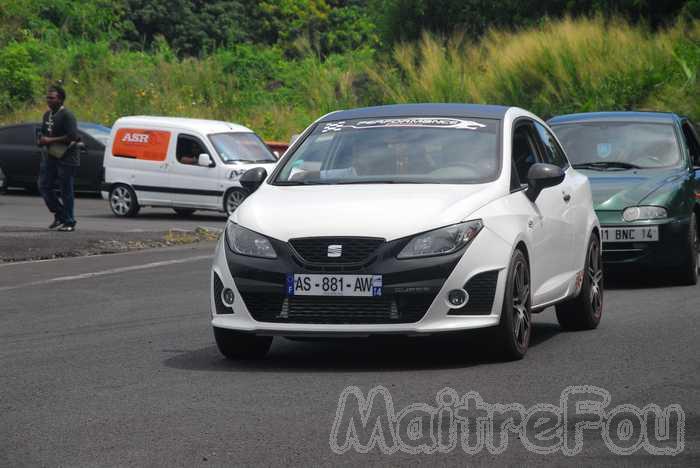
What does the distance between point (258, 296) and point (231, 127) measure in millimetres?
18168

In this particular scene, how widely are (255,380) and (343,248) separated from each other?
0.89m

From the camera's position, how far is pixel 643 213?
44.8 feet

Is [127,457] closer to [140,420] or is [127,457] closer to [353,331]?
[140,420]

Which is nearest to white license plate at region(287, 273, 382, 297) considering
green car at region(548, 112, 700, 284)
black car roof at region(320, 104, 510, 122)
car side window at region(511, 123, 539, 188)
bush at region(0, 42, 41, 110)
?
car side window at region(511, 123, 539, 188)

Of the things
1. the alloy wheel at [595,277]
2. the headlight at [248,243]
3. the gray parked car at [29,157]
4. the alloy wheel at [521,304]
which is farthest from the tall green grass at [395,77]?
the headlight at [248,243]

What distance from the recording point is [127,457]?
616 centimetres

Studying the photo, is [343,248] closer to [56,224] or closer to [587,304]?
[587,304]

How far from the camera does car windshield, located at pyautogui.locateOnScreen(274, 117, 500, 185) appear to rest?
9430mm

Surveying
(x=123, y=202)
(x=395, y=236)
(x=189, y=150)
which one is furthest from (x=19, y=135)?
(x=395, y=236)

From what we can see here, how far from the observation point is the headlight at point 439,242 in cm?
845

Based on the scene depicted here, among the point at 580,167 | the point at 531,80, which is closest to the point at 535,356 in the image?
the point at 580,167

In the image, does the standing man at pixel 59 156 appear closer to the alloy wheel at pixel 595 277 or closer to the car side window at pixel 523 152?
the alloy wheel at pixel 595 277

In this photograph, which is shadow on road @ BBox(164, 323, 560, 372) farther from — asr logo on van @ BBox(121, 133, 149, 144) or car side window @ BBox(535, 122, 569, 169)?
asr logo on van @ BBox(121, 133, 149, 144)

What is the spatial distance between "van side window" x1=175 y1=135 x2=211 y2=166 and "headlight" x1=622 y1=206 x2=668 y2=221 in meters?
13.1
